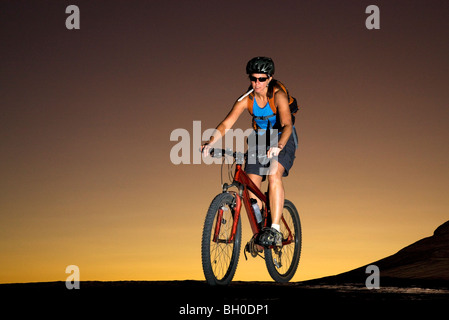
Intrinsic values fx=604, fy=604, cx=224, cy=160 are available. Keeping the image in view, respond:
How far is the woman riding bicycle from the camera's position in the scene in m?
8.32

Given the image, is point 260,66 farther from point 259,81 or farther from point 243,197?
point 243,197

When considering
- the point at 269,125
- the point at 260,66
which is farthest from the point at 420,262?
the point at 260,66

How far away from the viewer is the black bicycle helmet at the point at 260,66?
8.27 m

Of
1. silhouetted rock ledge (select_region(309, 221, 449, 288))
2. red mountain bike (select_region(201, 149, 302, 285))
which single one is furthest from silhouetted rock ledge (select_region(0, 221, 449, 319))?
silhouetted rock ledge (select_region(309, 221, 449, 288))

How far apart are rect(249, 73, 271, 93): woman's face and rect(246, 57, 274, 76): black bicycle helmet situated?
6 cm

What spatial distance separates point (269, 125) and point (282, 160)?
54 cm

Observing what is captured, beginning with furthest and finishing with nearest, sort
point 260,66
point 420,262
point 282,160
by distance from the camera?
1. point 420,262
2. point 282,160
3. point 260,66

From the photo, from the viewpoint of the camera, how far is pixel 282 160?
871 centimetres

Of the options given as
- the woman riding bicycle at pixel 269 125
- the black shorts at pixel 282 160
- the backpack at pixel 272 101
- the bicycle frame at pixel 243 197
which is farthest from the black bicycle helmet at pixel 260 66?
the bicycle frame at pixel 243 197

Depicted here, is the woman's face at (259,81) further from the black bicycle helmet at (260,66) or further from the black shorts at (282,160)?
the black shorts at (282,160)

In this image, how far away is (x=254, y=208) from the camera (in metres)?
8.76
